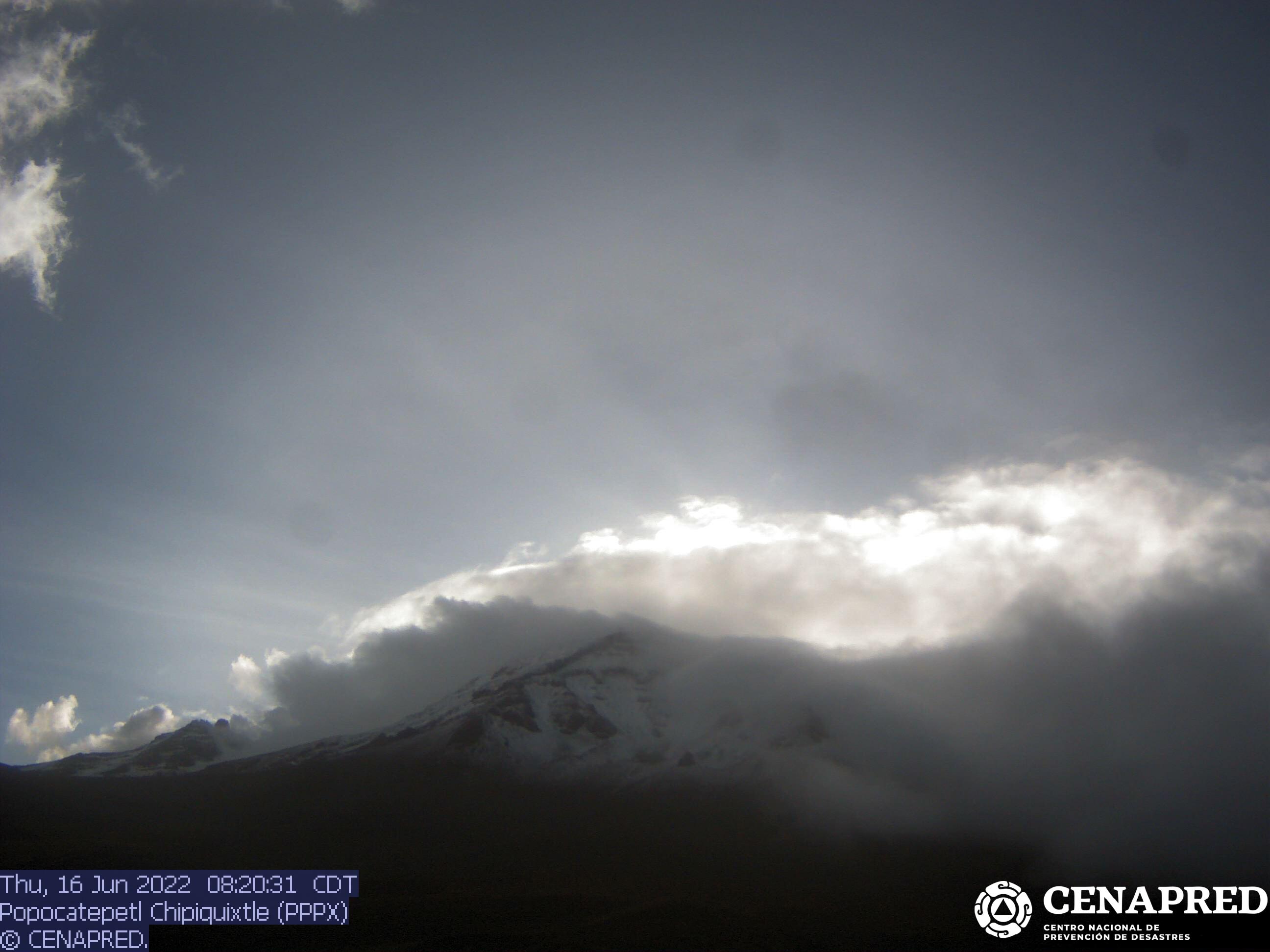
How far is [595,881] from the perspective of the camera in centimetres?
15112

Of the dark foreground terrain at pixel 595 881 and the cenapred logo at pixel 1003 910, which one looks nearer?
the dark foreground terrain at pixel 595 881

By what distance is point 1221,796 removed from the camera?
591ft

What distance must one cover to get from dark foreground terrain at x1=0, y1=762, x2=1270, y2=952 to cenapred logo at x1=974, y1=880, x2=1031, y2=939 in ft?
6.90

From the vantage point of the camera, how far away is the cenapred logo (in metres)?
115

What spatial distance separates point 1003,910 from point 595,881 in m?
76.5

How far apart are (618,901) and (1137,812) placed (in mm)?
140151

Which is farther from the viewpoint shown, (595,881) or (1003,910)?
(595,881)

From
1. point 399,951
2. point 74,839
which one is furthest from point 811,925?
point 74,839

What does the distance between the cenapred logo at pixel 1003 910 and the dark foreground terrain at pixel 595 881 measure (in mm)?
2103

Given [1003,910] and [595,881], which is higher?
[1003,910]

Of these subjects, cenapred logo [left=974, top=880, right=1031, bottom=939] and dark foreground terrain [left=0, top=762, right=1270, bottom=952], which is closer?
dark foreground terrain [left=0, top=762, right=1270, bottom=952]

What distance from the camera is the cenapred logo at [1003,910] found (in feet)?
378

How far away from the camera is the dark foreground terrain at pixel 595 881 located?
354ft

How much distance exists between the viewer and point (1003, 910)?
12606 centimetres
